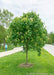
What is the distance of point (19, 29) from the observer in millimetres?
7207

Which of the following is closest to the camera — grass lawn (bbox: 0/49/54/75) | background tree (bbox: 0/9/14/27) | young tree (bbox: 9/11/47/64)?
grass lawn (bbox: 0/49/54/75)

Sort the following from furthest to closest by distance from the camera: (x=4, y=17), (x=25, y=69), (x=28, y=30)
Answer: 1. (x=4, y=17)
2. (x=25, y=69)
3. (x=28, y=30)

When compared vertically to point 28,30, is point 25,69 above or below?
below

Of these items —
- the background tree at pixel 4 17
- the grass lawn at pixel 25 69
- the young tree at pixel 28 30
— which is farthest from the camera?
the background tree at pixel 4 17

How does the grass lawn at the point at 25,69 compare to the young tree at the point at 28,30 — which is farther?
the young tree at the point at 28,30

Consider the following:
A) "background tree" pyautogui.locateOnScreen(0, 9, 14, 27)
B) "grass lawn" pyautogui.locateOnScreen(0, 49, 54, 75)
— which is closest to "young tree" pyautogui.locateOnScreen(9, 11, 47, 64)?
"grass lawn" pyautogui.locateOnScreen(0, 49, 54, 75)

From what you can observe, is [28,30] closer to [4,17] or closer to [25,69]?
[25,69]

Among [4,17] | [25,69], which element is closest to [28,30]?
[25,69]

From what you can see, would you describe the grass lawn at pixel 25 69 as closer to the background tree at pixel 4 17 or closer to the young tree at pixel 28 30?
the young tree at pixel 28 30

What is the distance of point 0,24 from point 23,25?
632 inches

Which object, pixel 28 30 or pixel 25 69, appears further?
pixel 25 69

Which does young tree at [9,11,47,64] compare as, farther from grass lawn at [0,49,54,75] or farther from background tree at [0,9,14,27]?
background tree at [0,9,14,27]

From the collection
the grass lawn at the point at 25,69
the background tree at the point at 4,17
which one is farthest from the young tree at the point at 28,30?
the background tree at the point at 4,17

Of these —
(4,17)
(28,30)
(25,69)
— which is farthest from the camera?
(4,17)
